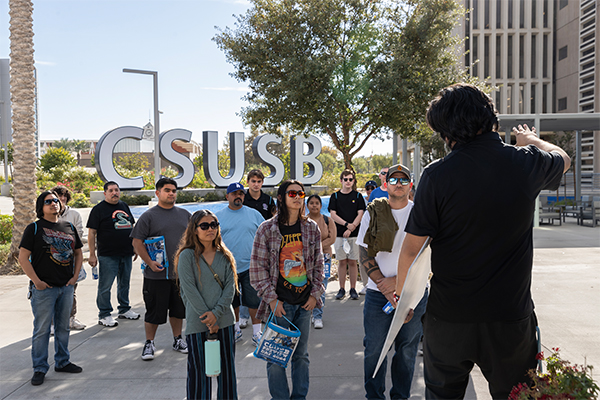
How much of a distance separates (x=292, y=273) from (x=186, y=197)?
88.9 ft

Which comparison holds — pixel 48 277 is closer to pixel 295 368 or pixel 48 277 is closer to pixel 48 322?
pixel 48 322

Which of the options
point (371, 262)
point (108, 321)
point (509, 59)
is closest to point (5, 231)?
point (108, 321)

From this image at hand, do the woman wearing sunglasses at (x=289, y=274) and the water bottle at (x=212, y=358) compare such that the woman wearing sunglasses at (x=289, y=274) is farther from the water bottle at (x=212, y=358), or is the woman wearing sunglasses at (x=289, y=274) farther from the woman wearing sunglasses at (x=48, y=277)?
the woman wearing sunglasses at (x=48, y=277)

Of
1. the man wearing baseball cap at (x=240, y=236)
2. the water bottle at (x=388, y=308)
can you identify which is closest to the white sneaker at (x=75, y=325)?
the man wearing baseball cap at (x=240, y=236)

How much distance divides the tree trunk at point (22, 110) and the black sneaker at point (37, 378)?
286 inches

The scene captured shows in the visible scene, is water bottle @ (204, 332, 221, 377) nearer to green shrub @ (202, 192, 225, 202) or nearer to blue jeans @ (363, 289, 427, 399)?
blue jeans @ (363, 289, 427, 399)

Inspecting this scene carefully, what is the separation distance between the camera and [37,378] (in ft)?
13.8

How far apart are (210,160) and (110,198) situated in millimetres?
22044

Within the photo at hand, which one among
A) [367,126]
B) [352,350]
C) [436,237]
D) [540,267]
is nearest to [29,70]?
[367,126]

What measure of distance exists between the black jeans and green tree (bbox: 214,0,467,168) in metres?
7.32

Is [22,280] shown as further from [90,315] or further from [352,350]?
[352,350]

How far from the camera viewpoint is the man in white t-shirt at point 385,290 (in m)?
3.41

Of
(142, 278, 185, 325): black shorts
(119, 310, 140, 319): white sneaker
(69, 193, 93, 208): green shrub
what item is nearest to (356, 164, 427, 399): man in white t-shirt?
(142, 278, 185, 325): black shorts

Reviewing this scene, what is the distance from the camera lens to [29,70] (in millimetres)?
10758
